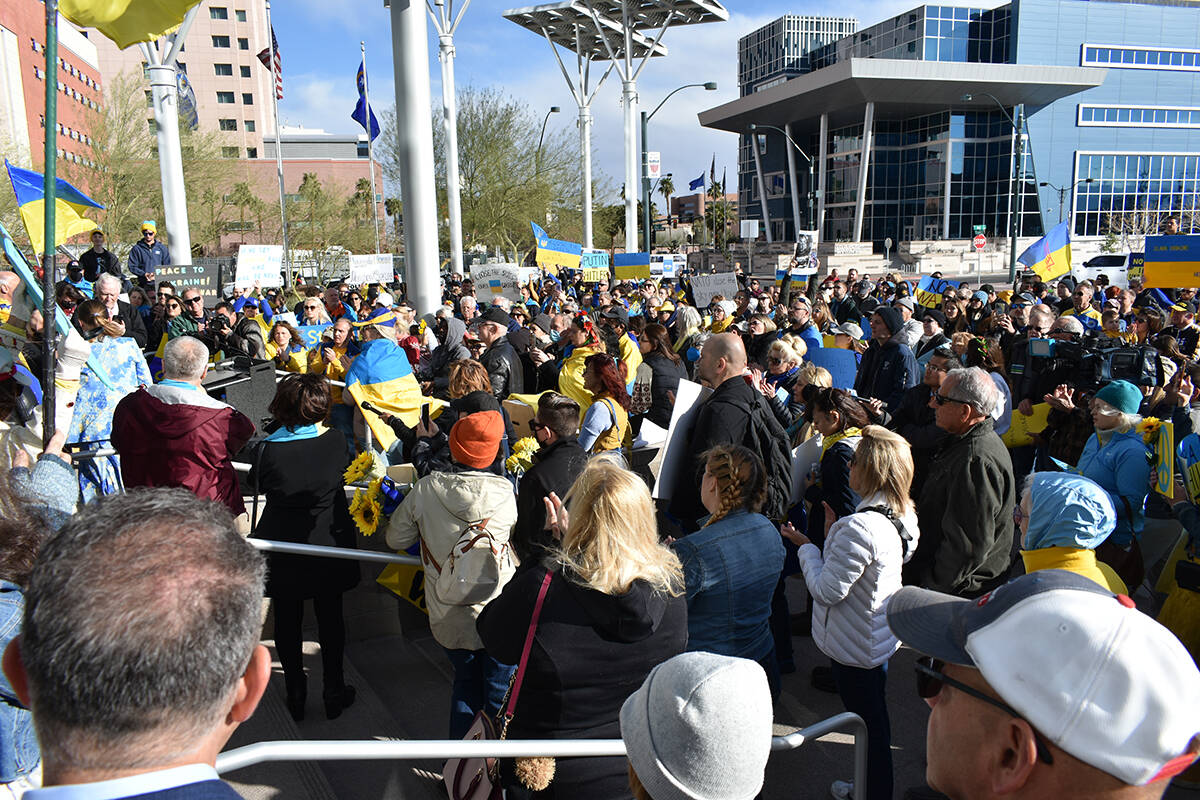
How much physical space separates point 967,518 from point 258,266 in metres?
12.8

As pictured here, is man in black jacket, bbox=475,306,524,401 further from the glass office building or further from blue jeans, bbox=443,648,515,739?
the glass office building

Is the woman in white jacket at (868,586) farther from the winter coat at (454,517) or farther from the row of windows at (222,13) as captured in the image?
the row of windows at (222,13)

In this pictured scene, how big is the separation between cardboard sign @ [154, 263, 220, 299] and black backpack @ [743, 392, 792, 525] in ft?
37.2

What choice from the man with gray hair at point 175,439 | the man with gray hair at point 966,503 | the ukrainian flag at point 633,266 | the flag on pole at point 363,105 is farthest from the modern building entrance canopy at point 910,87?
the man with gray hair at point 175,439

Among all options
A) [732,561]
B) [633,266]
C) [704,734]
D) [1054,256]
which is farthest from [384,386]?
[1054,256]

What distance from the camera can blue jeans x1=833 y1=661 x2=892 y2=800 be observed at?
3.27m

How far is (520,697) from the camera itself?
2.50m

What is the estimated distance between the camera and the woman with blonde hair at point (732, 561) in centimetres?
319

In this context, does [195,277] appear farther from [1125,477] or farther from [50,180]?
[1125,477]

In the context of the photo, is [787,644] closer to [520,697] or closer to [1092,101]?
[520,697]

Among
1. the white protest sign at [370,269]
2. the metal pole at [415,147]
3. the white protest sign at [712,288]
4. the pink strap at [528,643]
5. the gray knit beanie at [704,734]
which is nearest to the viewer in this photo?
the gray knit beanie at [704,734]

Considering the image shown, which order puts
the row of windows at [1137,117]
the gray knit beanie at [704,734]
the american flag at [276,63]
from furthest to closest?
the row of windows at [1137,117] < the american flag at [276,63] < the gray knit beanie at [704,734]

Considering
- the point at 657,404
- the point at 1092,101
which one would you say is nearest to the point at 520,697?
the point at 657,404

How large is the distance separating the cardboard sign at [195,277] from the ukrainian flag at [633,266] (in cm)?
865
